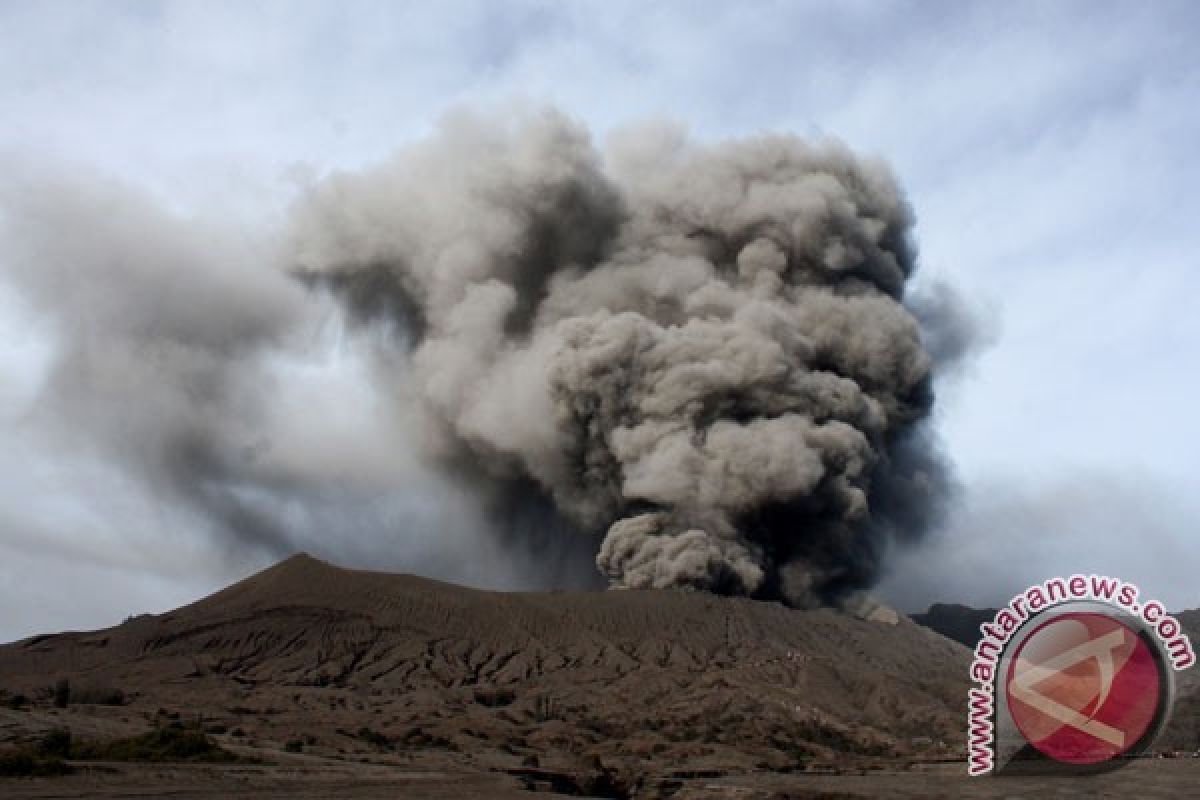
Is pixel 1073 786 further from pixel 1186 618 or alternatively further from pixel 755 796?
pixel 1186 618

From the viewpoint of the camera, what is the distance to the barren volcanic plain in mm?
34562

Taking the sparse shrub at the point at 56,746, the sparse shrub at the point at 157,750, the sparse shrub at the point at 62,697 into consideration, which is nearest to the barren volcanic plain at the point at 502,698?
the sparse shrub at the point at 62,697

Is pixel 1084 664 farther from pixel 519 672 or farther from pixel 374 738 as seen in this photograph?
pixel 519 672

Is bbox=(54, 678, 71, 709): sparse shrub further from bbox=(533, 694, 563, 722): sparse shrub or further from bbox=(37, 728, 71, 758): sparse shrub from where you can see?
bbox=(37, 728, 71, 758): sparse shrub

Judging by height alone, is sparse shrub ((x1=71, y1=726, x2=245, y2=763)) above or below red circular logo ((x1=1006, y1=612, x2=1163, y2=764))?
below

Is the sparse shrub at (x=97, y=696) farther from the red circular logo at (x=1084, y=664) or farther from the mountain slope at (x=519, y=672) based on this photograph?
the red circular logo at (x=1084, y=664)

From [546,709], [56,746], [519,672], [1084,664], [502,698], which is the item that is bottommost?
[56,746]

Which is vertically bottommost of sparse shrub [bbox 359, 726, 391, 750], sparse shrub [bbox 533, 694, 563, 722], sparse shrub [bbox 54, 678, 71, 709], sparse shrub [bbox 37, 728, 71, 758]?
sparse shrub [bbox 359, 726, 391, 750]

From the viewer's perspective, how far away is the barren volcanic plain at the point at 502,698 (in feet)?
113

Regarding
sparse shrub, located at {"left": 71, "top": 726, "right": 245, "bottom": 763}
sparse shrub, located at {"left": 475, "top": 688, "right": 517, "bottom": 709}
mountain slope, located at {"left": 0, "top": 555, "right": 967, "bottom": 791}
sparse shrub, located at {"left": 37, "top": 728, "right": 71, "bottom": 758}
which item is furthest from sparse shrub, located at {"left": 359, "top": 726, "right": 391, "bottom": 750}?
sparse shrub, located at {"left": 37, "top": 728, "right": 71, "bottom": 758}

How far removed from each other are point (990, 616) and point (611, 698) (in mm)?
68028

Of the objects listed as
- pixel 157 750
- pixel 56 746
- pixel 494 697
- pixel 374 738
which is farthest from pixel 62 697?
pixel 56 746

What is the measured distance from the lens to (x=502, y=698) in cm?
6538

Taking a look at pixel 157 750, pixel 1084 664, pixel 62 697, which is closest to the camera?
pixel 1084 664
